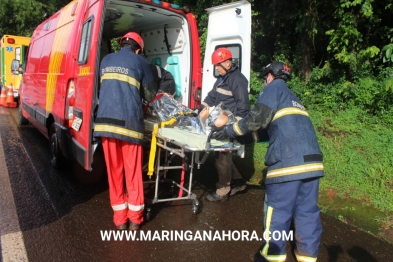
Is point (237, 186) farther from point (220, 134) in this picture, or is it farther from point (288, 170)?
point (288, 170)

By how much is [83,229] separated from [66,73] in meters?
2.07

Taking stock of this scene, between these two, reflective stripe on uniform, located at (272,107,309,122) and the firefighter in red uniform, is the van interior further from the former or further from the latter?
reflective stripe on uniform, located at (272,107,309,122)

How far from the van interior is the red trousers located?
5.38 feet

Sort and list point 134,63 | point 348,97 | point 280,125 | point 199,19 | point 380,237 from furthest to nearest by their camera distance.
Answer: point 199,19
point 348,97
point 380,237
point 134,63
point 280,125

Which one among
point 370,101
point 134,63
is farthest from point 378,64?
point 134,63

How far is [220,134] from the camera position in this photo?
3.18 metres

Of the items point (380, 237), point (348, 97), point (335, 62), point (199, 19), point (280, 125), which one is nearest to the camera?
point (280, 125)

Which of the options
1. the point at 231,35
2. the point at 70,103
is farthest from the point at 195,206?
the point at 231,35

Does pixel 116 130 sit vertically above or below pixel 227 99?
below

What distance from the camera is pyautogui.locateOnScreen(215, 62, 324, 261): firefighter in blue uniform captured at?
9.02 ft

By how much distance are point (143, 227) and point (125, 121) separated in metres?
1.16

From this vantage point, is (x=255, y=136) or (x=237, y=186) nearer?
(x=255, y=136)

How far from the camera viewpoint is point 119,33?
6.38 metres

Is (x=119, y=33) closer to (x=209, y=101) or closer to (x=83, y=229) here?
(x=209, y=101)
